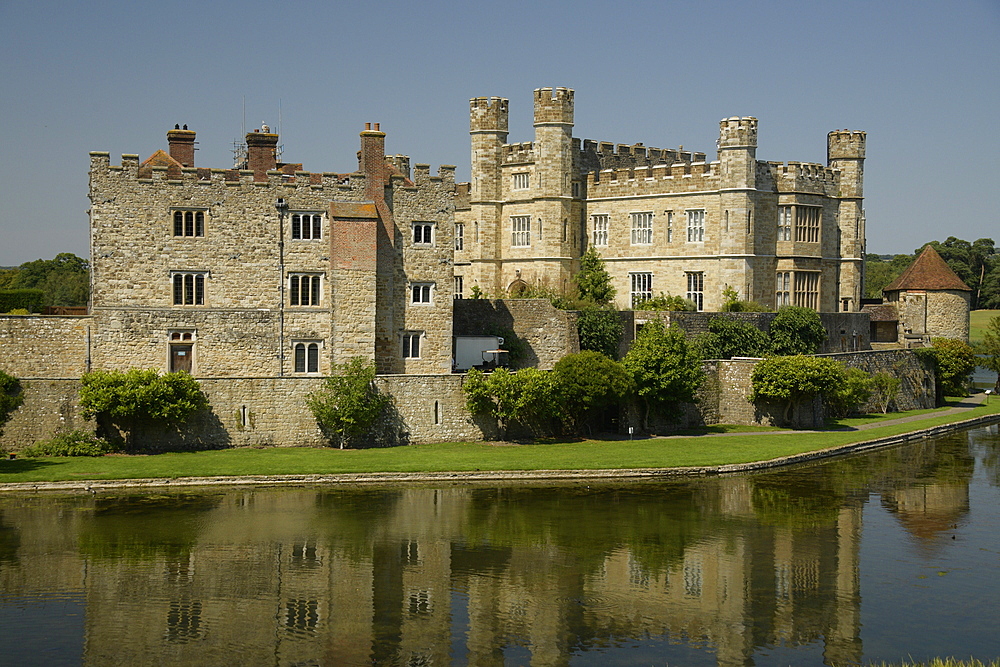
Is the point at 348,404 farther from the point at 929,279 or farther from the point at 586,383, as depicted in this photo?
the point at 929,279

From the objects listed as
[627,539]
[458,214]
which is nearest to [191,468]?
[627,539]

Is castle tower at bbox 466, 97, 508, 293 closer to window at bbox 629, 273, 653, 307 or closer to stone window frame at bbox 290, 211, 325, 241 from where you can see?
window at bbox 629, 273, 653, 307

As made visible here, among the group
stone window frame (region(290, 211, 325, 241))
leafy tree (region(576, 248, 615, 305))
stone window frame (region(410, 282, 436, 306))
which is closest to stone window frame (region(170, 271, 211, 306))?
stone window frame (region(290, 211, 325, 241))

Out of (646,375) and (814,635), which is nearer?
(814,635)

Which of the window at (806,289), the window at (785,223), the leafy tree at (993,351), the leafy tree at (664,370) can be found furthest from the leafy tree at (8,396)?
the leafy tree at (993,351)

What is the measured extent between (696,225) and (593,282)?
5.87 meters

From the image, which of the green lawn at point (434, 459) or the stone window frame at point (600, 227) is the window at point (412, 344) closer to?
the green lawn at point (434, 459)

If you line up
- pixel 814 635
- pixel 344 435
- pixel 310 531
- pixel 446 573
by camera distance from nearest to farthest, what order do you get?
pixel 814 635 < pixel 446 573 < pixel 310 531 < pixel 344 435

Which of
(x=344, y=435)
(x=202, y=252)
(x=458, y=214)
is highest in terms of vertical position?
(x=458, y=214)

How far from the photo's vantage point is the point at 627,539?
31531mm

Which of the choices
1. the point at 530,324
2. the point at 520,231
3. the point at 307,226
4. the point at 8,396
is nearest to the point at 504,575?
the point at 8,396

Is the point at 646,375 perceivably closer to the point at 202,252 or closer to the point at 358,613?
the point at 202,252

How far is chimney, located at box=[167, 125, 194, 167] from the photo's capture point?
44.8 metres

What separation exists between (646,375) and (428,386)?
30.7ft
